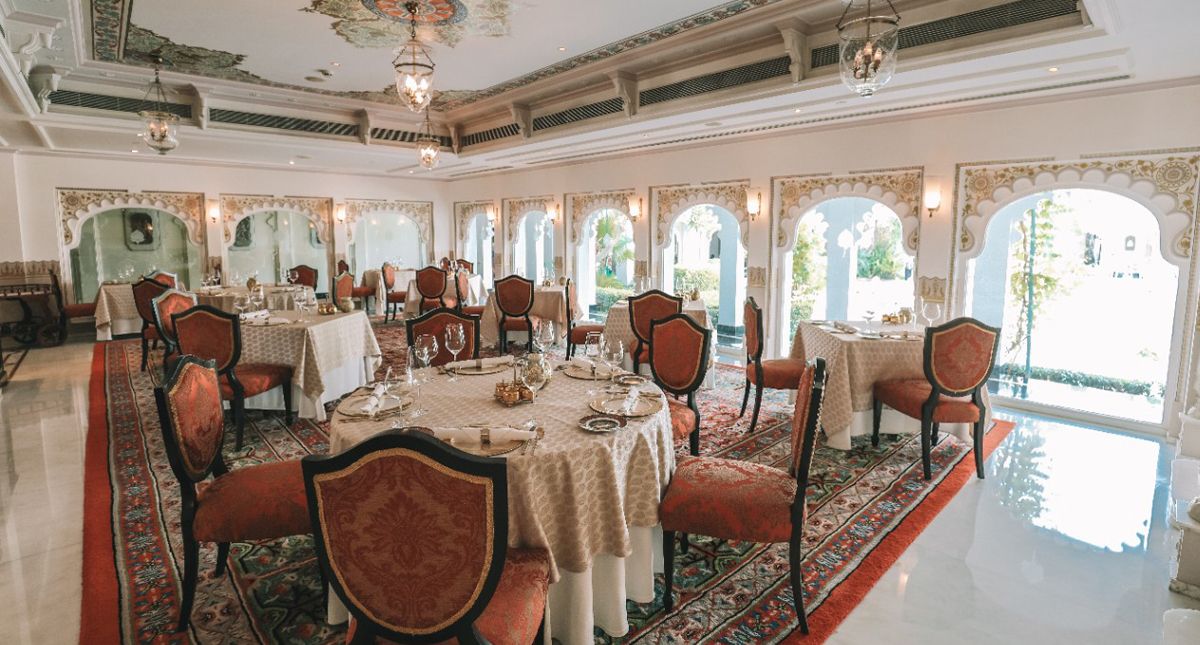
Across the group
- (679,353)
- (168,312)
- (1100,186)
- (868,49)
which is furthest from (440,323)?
(1100,186)

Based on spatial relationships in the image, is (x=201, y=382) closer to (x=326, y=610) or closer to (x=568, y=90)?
(x=326, y=610)

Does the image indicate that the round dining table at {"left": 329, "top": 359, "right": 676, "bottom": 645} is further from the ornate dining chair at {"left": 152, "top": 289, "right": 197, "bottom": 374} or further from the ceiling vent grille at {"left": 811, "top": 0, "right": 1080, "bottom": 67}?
the ornate dining chair at {"left": 152, "top": 289, "right": 197, "bottom": 374}

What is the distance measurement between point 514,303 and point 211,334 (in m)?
3.56

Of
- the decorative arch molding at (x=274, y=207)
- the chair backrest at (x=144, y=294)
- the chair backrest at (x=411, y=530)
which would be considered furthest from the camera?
the decorative arch molding at (x=274, y=207)

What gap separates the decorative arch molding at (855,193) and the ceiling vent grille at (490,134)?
340cm

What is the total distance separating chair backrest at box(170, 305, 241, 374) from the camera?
14.3 ft

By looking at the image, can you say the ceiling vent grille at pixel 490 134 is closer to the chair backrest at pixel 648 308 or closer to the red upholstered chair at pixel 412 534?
the chair backrest at pixel 648 308

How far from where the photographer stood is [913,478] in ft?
12.9

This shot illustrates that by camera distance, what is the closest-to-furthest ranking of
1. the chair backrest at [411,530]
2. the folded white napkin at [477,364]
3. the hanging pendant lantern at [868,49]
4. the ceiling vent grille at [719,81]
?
1. the chair backrest at [411,530]
2. the hanging pendant lantern at [868,49]
3. the folded white napkin at [477,364]
4. the ceiling vent grille at [719,81]

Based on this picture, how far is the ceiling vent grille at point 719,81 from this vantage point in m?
4.95

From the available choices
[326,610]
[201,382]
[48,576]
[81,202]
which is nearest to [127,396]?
[48,576]

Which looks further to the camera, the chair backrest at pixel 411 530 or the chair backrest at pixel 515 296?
the chair backrest at pixel 515 296

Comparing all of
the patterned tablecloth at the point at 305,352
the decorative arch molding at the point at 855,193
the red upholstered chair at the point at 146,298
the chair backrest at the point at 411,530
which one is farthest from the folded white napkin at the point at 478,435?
the red upholstered chair at the point at 146,298

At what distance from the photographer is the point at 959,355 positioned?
3.89 meters
